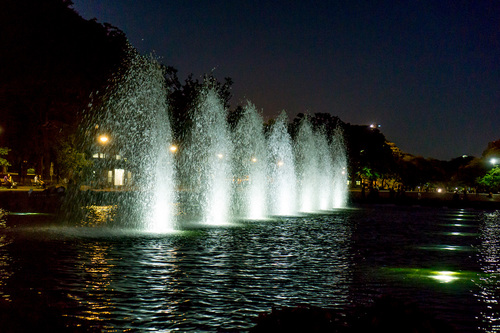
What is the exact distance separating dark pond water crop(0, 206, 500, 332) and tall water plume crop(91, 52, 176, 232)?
211 inches

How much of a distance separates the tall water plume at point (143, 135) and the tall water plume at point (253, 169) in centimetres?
511

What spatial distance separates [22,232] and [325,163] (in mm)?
43272

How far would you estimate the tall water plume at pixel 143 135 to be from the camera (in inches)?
1094

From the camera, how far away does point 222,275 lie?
39.5 ft

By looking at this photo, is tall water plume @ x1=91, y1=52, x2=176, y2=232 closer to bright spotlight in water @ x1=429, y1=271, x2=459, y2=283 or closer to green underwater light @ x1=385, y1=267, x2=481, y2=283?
green underwater light @ x1=385, y1=267, x2=481, y2=283

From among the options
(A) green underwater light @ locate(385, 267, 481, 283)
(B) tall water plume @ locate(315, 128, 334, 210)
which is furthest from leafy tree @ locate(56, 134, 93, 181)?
(A) green underwater light @ locate(385, 267, 481, 283)

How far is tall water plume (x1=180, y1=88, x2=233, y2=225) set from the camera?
33000mm

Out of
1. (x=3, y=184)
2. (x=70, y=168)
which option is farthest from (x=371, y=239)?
(x=3, y=184)

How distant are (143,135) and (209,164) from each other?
62.8 feet

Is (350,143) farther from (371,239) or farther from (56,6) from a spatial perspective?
(371,239)

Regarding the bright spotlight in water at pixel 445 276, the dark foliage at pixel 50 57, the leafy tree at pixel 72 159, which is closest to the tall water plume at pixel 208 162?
the dark foliage at pixel 50 57

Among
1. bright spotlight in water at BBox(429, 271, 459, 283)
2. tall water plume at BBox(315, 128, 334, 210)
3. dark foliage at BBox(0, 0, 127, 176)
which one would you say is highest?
dark foliage at BBox(0, 0, 127, 176)

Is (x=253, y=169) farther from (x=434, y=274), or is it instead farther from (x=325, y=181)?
(x=434, y=274)

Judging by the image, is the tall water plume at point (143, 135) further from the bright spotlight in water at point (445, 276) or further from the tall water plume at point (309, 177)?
the tall water plume at point (309, 177)
